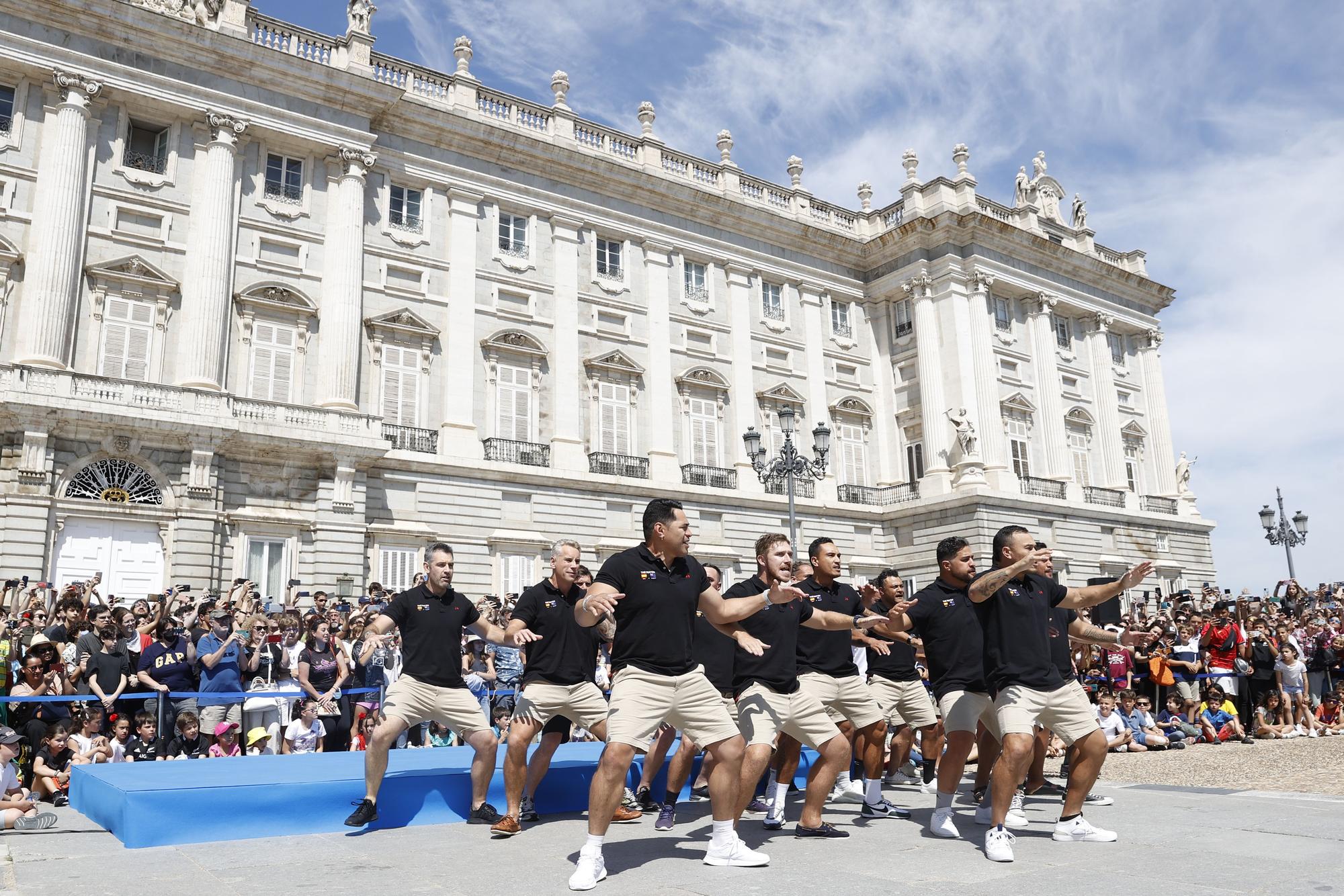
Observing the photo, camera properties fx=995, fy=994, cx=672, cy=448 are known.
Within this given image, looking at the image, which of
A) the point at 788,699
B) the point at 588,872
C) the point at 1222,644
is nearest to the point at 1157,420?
the point at 1222,644

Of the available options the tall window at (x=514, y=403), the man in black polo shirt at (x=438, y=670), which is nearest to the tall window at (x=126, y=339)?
the tall window at (x=514, y=403)

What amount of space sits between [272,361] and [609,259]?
10.4 meters

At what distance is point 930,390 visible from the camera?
110 ft

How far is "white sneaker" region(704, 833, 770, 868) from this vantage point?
5.68 m

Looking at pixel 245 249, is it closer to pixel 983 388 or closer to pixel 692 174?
pixel 692 174

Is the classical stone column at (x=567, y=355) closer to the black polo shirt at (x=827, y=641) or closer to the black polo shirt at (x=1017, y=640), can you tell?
the black polo shirt at (x=827, y=641)

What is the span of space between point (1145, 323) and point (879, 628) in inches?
1508

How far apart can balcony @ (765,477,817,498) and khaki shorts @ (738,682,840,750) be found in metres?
23.1

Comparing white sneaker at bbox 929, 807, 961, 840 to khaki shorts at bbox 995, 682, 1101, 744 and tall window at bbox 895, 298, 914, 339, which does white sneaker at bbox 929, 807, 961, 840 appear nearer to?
khaki shorts at bbox 995, 682, 1101, 744

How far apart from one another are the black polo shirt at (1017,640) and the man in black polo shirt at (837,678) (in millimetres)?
1052

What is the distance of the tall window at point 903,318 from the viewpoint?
1377 inches

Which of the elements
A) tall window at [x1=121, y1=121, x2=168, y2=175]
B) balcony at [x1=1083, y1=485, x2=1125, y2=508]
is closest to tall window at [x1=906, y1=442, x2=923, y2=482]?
balcony at [x1=1083, y1=485, x2=1125, y2=508]

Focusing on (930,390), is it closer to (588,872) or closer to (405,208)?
(405,208)

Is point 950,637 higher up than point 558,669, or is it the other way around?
point 950,637
